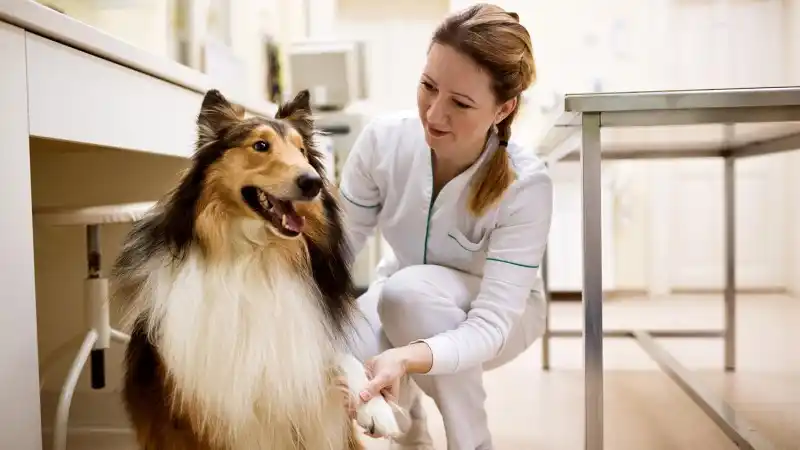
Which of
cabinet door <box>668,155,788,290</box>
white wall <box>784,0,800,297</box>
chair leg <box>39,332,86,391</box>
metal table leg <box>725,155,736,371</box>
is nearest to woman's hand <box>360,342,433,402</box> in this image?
chair leg <box>39,332,86,391</box>

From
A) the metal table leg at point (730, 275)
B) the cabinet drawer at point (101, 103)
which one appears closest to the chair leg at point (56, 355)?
the cabinet drawer at point (101, 103)

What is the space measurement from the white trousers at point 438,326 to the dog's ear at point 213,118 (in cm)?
48

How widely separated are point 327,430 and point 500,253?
527 millimetres

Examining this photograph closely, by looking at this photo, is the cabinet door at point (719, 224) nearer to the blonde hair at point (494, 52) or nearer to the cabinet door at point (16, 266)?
the blonde hair at point (494, 52)

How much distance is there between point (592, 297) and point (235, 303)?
64cm

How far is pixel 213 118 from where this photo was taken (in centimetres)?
103

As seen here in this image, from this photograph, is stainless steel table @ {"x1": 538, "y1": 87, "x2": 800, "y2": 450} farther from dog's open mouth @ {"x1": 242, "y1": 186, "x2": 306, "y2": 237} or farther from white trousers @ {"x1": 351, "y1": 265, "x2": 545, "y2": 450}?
dog's open mouth @ {"x1": 242, "y1": 186, "x2": 306, "y2": 237}

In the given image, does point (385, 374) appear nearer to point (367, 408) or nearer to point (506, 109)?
point (367, 408)

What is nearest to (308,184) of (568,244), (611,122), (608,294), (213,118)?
(213,118)

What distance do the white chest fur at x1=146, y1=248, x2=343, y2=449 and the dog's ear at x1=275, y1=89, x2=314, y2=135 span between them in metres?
0.24

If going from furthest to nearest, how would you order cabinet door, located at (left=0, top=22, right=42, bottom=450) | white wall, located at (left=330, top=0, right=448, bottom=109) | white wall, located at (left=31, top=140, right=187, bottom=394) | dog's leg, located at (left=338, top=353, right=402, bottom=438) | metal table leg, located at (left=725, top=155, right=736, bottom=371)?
white wall, located at (left=330, top=0, right=448, bottom=109), metal table leg, located at (left=725, top=155, right=736, bottom=371), white wall, located at (left=31, top=140, right=187, bottom=394), dog's leg, located at (left=338, top=353, right=402, bottom=438), cabinet door, located at (left=0, top=22, right=42, bottom=450)

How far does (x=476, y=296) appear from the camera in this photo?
1.47 metres

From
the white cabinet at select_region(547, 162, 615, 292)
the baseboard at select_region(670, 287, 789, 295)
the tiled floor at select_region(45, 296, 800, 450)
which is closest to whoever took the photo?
the tiled floor at select_region(45, 296, 800, 450)

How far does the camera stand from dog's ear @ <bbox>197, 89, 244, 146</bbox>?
1.02 meters
